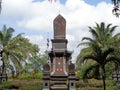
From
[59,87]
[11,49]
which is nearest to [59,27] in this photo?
[11,49]

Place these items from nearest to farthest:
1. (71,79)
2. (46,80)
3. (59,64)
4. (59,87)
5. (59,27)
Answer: (46,80) < (71,79) < (59,87) < (59,64) < (59,27)

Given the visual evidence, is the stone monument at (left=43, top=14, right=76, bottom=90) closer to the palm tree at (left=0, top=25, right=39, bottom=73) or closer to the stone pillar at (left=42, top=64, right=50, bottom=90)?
the stone pillar at (left=42, top=64, right=50, bottom=90)

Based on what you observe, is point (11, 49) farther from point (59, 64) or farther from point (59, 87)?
point (59, 87)

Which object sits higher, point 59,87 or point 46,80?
point 46,80

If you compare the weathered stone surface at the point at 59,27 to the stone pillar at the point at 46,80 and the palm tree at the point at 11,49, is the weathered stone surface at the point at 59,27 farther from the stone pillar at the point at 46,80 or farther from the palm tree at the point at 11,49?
the stone pillar at the point at 46,80

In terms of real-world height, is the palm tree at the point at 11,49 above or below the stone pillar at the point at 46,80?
above

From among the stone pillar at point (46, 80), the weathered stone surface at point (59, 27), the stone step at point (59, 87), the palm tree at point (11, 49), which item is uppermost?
the weathered stone surface at point (59, 27)

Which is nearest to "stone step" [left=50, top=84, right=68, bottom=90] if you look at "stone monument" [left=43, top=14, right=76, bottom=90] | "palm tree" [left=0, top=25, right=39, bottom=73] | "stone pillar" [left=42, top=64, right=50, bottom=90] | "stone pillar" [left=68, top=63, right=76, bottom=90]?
"stone monument" [left=43, top=14, right=76, bottom=90]

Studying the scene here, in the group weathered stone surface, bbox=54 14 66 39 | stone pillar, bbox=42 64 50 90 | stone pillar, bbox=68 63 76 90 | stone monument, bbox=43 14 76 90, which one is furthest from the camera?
weathered stone surface, bbox=54 14 66 39

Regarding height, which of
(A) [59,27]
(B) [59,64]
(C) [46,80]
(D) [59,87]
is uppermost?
(A) [59,27]

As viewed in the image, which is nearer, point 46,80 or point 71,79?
point 46,80

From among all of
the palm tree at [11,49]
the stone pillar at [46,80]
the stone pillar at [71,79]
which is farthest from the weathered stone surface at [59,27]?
the stone pillar at [46,80]

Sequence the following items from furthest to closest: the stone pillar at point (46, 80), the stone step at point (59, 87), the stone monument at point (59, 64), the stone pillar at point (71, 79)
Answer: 1. the stone monument at point (59, 64)
2. the stone step at point (59, 87)
3. the stone pillar at point (71, 79)
4. the stone pillar at point (46, 80)

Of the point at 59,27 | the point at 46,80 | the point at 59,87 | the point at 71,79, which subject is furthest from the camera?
the point at 59,27
